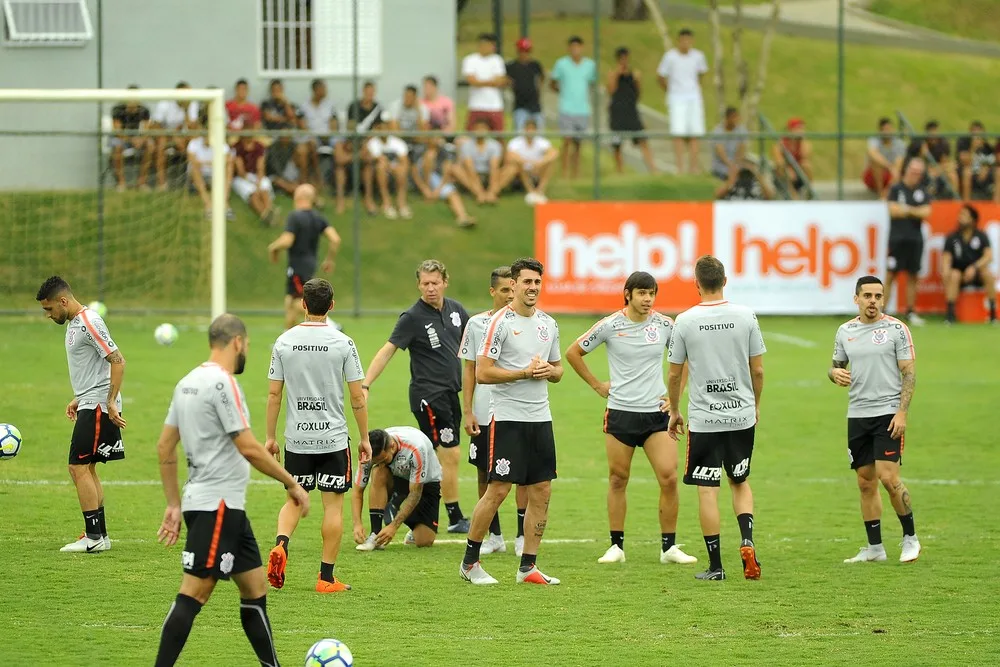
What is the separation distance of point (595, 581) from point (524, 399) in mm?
1392

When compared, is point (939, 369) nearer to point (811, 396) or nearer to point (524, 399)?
point (811, 396)

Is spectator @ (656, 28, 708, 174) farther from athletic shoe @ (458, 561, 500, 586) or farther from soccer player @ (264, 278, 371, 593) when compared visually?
soccer player @ (264, 278, 371, 593)

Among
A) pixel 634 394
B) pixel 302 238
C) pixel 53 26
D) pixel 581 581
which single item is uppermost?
pixel 53 26

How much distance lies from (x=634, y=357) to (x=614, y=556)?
1.49 m

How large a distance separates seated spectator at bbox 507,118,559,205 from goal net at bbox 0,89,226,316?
5.54 m

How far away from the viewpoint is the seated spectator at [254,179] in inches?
987

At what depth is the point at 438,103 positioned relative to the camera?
1047 inches

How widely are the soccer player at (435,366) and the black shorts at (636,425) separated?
4.96 ft

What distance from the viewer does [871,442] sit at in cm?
1061

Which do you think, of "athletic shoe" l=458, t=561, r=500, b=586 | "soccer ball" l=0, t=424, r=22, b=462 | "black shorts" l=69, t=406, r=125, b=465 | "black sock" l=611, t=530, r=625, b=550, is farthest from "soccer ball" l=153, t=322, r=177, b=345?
"athletic shoe" l=458, t=561, r=500, b=586

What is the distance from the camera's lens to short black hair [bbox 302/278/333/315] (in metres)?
9.31

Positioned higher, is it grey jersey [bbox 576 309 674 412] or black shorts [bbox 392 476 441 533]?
grey jersey [bbox 576 309 674 412]

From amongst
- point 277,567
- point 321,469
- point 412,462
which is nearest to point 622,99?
point 412,462

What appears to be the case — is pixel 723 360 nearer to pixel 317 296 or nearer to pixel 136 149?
pixel 317 296
